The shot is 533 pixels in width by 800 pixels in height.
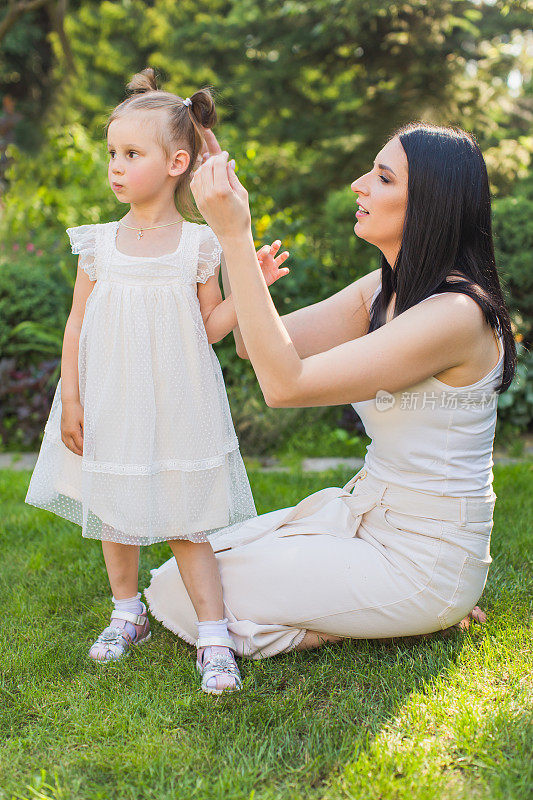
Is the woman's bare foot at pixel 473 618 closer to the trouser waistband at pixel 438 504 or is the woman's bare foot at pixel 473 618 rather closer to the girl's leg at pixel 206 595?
the trouser waistband at pixel 438 504

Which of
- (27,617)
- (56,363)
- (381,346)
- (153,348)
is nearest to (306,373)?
(381,346)

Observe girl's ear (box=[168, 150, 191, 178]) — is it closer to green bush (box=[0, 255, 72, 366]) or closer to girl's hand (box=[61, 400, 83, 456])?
girl's hand (box=[61, 400, 83, 456])

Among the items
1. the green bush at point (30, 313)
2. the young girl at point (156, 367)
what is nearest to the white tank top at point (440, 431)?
the young girl at point (156, 367)

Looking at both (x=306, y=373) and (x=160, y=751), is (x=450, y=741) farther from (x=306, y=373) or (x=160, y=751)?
(x=306, y=373)

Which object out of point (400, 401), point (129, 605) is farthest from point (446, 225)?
point (129, 605)

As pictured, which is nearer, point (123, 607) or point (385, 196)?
point (385, 196)

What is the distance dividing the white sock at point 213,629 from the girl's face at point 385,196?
3.77 feet

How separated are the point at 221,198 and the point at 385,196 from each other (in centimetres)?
51

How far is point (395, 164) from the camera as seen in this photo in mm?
1913

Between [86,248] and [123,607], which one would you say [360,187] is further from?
[123,607]

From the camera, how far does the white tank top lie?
1.90m

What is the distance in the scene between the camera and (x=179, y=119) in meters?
2.08

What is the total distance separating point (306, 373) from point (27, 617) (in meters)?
1.31

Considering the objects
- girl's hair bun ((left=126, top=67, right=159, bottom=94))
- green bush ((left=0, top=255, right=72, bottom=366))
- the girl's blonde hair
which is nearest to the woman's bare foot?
the girl's blonde hair
